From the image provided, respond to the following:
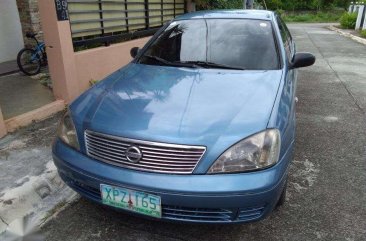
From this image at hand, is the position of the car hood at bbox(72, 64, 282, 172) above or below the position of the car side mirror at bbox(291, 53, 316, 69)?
below

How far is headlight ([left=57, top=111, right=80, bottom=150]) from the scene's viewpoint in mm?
2354

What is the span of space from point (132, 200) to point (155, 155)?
32cm

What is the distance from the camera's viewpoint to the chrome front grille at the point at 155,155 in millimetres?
2004

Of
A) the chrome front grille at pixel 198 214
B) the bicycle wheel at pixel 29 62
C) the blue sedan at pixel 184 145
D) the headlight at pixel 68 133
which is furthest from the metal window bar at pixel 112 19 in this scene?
the chrome front grille at pixel 198 214

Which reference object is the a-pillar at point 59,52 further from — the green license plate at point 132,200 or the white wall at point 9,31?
the green license plate at point 132,200

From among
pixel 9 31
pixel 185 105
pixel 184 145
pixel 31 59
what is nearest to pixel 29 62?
pixel 31 59

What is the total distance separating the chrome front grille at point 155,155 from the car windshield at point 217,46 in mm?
1202

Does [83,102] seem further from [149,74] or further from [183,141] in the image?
[183,141]

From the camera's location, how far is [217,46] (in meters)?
3.24

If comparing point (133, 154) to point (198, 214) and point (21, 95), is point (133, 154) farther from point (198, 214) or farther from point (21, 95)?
point (21, 95)

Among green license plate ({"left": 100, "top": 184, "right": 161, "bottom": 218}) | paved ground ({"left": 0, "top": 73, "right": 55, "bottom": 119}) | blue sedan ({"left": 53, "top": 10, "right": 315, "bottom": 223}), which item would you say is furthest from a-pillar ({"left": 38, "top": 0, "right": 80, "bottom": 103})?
green license plate ({"left": 100, "top": 184, "right": 161, "bottom": 218})

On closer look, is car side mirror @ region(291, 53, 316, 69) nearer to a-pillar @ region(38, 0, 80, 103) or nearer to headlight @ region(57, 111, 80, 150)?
headlight @ region(57, 111, 80, 150)

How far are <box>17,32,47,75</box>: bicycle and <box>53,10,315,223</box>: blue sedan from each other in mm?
3779

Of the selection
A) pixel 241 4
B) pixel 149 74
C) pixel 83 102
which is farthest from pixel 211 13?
pixel 241 4
